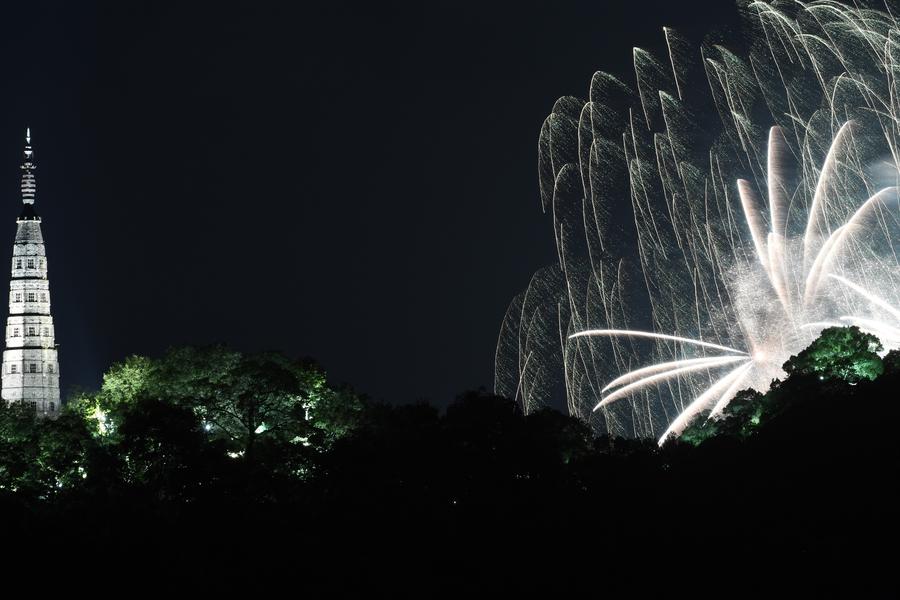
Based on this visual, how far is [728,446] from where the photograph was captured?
97.2m

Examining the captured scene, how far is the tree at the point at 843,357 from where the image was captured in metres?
106

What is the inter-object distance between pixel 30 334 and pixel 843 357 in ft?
245

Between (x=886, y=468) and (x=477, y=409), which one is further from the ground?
(x=477, y=409)

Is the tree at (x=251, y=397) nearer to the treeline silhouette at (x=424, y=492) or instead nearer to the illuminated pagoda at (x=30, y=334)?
the treeline silhouette at (x=424, y=492)

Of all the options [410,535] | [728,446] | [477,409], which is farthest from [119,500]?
[728,446]

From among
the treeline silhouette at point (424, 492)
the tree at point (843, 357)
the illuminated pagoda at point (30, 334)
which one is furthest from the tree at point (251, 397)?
the illuminated pagoda at point (30, 334)

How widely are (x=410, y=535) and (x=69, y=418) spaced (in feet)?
97.2

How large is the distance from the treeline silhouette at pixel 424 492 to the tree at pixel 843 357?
0.16 m

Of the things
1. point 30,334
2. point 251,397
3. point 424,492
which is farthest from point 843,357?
point 30,334

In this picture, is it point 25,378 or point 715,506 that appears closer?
point 715,506

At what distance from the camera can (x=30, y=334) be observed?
146m

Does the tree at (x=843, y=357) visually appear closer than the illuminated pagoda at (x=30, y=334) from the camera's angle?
Yes

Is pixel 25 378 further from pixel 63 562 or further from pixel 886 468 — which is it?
pixel 886 468

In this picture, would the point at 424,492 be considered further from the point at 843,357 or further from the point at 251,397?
the point at 843,357
